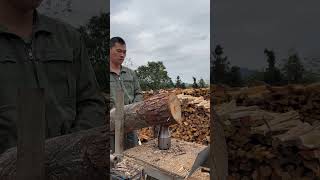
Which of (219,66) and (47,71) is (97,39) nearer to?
(47,71)

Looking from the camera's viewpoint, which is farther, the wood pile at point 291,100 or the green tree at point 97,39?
the wood pile at point 291,100

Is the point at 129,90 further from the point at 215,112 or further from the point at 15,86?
the point at 15,86

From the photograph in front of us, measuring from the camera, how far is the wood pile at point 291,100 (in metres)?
2.74

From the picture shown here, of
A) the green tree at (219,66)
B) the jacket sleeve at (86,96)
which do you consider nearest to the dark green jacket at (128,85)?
the green tree at (219,66)

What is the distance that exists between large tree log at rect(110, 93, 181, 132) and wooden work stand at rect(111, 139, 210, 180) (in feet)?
1.06

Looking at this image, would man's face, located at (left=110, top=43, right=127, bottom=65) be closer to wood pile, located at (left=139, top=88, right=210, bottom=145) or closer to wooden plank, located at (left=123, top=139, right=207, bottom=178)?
wooden plank, located at (left=123, top=139, right=207, bottom=178)

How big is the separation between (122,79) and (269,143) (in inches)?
67.1

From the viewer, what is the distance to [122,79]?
3.90m

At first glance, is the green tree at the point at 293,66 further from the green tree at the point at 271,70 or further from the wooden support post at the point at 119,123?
the wooden support post at the point at 119,123

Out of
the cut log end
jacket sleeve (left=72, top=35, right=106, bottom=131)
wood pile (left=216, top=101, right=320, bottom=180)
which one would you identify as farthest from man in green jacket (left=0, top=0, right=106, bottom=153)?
the cut log end

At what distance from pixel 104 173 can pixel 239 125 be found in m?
1.24

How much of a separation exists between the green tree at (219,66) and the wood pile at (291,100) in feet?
1.83

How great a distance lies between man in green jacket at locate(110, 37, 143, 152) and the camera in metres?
3.59

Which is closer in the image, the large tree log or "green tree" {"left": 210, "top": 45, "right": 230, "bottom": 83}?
"green tree" {"left": 210, "top": 45, "right": 230, "bottom": 83}
